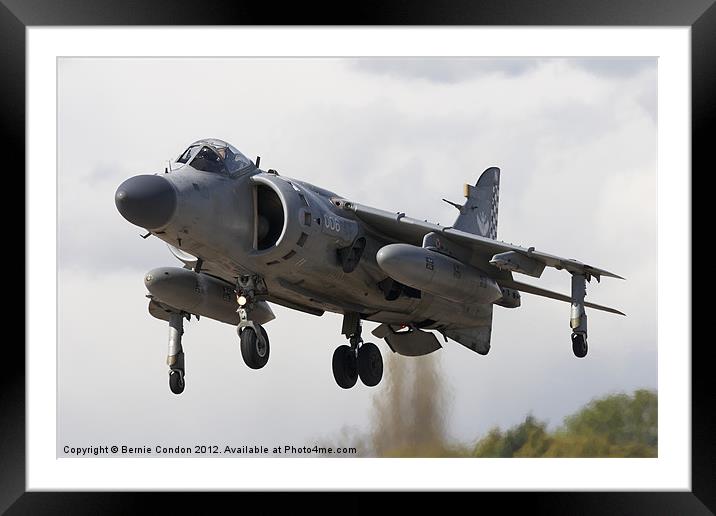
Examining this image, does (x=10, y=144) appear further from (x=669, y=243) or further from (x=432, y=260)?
(x=669, y=243)

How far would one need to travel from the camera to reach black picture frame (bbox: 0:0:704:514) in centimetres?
1402

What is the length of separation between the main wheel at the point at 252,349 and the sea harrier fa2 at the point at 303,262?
1 centimetres

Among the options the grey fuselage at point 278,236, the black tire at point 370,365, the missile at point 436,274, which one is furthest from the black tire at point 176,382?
the missile at point 436,274

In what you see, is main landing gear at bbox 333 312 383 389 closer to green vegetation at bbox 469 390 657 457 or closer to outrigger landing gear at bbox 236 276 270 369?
outrigger landing gear at bbox 236 276 270 369

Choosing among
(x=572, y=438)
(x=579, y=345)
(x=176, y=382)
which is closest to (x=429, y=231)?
(x=579, y=345)

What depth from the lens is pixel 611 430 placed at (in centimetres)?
1571

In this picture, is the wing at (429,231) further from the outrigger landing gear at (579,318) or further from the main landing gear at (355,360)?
the main landing gear at (355,360)

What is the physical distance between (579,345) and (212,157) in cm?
524

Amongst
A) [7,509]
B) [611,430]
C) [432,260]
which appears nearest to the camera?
[7,509]

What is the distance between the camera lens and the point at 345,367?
61.0 feet

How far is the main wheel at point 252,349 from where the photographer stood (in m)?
16.3

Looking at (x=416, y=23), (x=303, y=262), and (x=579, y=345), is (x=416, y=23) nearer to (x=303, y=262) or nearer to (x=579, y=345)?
(x=303, y=262)

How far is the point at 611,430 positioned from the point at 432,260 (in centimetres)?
309

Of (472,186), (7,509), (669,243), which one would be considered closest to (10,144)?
(7,509)
